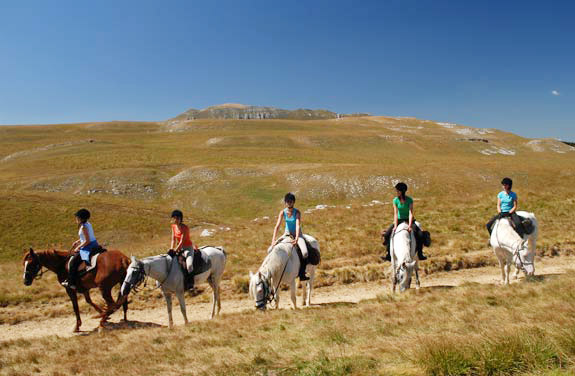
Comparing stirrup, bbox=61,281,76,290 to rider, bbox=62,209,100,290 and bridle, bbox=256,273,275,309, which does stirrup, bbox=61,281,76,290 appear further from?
bridle, bbox=256,273,275,309

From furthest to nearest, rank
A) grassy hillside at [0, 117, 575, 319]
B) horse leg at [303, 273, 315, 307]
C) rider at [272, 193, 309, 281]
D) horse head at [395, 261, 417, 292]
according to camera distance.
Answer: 1. grassy hillside at [0, 117, 575, 319]
2. horse leg at [303, 273, 315, 307]
3. rider at [272, 193, 309, 281]
4. horse head at [395, 261, 417, 292]

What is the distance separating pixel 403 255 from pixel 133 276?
816 centimetres

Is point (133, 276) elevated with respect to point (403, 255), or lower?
lower

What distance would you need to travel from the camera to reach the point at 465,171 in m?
53.2

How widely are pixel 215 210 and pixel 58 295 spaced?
27350 mm

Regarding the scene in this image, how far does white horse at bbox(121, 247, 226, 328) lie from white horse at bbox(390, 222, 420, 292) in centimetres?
623

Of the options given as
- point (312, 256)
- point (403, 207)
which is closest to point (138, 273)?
point (312, 256)

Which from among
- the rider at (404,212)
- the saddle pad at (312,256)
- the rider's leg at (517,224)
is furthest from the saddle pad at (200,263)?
the rider's leg at (517,224)

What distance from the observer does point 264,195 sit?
153 ft

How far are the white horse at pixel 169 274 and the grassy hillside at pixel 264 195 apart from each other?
3328mm

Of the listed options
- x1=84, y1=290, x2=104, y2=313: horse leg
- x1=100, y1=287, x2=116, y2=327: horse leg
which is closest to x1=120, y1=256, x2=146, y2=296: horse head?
x1=100, y1=287, x2=116, y2=327: horse leg

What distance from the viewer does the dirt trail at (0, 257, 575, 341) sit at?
1224 centimetres

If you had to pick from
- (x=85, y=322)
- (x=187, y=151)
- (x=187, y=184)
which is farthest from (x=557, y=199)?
(x=187, y=151)

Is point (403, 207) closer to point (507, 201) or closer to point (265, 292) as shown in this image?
point (507, 201)
